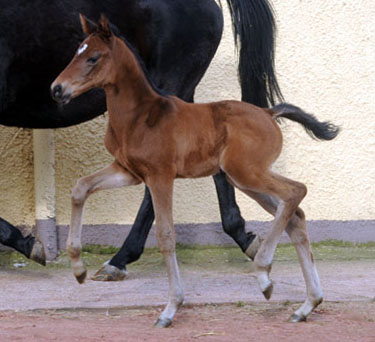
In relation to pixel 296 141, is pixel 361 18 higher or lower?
higher

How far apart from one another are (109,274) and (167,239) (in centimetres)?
141

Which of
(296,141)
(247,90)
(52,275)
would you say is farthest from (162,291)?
(296,141)

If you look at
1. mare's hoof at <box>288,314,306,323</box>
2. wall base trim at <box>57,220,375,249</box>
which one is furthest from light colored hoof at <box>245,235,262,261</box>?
mare's hoof at <box>288,314,306,323</box>

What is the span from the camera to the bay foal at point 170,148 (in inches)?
138

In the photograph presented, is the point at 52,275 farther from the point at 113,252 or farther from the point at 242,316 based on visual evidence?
the point at 242,316

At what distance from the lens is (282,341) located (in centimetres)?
329

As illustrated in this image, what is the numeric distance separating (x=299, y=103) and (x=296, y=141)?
31 cm

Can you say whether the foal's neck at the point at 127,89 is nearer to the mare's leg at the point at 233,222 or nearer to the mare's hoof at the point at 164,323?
the mare's hoof at the point at 164,323

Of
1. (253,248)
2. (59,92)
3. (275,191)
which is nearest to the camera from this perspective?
(59,92)

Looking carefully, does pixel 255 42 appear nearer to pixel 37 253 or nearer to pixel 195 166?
pixel 195 166

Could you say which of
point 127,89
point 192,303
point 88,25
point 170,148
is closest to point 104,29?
point 88,25

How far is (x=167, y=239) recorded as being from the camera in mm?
3543

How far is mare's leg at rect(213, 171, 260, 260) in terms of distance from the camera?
545cm

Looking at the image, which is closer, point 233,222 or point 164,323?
point 164,323
